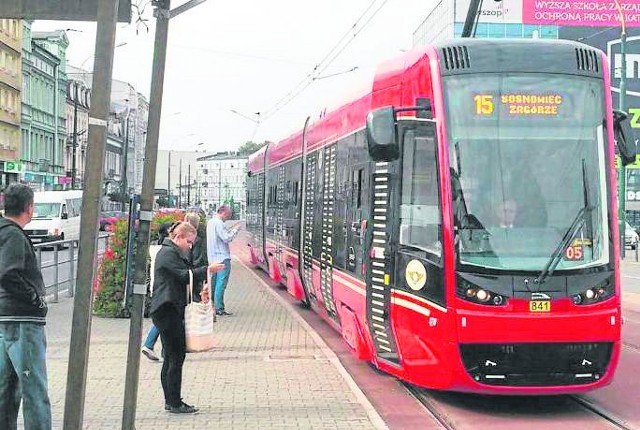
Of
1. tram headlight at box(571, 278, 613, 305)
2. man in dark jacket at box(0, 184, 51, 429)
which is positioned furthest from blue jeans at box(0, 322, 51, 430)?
tram headlight at box(571, 278, 613, 305)

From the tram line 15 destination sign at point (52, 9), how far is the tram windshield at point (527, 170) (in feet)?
12.5

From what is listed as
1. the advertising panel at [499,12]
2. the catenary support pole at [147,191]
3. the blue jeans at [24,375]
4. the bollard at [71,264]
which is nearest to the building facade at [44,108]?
the advertising panel at [499,12]

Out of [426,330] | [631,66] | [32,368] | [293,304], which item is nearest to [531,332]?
[426,330]

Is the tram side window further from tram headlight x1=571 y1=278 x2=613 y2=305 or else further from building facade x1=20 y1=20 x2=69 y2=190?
building facade x1=20 y1=20 x2=69 y2=190

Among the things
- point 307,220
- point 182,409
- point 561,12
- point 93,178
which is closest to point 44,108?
point 561,12

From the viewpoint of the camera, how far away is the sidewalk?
7391 mm

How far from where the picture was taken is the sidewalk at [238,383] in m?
7.39

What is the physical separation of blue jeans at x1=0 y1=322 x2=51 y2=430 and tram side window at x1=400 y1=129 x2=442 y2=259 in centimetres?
358

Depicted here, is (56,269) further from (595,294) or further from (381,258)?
(595,294)

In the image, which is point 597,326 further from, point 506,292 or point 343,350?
point 343,350

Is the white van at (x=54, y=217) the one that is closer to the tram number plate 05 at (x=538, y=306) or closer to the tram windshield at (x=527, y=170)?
the tram windshield at (x=527, y=170)

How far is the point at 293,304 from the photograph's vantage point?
1723 cm

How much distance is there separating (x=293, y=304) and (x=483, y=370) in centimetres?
985

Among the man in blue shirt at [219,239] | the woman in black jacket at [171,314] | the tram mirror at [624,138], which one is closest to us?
the woman in black jacket at [171,314]
